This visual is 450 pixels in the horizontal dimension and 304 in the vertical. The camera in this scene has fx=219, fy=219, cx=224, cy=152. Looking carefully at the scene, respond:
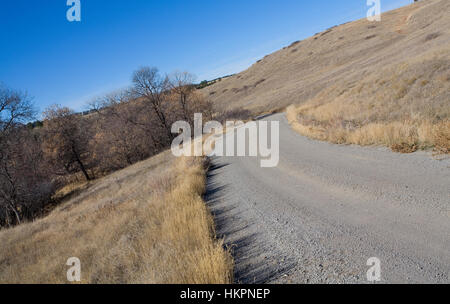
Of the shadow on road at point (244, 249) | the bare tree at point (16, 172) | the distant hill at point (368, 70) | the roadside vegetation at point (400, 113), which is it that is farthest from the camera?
the bare tree at point (16, 172)

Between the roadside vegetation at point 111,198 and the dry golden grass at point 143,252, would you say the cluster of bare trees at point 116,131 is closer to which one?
the roadside vegetation at point 111,198

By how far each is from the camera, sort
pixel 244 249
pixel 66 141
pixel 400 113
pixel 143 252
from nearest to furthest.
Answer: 1. pixel 244 249
2. pixel 143 252
3. pixel 400 113
4. pixel 66 141

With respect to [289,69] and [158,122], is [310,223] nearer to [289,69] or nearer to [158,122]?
[158,122]

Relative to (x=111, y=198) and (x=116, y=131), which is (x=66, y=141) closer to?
(x=116, y=131)

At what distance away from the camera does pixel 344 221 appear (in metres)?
4.16

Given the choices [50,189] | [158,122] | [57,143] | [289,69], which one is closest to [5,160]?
[50,189]

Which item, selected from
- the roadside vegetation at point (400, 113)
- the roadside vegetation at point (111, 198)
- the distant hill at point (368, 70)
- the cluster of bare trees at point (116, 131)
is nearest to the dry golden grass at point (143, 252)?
the roadside vegetation at point (111, 198)

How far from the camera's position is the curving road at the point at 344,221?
298cm

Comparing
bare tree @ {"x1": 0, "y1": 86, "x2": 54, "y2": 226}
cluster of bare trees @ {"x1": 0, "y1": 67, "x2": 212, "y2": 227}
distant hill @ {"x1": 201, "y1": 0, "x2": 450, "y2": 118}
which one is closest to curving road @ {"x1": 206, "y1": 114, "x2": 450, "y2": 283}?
distant hill @ {"x1": 201, "y1": 0, "x2": 450, "y2": 118}

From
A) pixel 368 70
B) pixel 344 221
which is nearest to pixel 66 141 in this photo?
pixel 344 221

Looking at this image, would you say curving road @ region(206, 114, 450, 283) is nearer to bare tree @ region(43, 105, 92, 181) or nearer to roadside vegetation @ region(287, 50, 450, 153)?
roadside vegetation @ region(287, 50, 450, 153)
